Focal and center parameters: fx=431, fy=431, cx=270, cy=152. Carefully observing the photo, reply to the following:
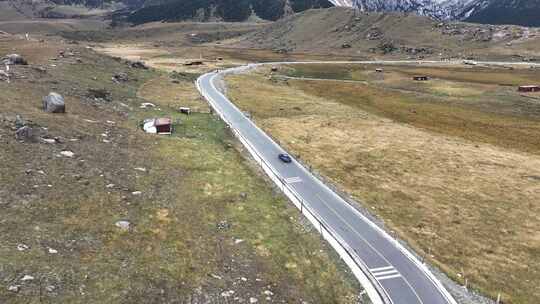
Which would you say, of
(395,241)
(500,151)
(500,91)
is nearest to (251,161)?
(395,241)

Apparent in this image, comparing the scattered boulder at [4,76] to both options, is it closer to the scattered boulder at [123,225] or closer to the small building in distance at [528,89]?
the scattered boulder at [123,225]

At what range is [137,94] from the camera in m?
96.2

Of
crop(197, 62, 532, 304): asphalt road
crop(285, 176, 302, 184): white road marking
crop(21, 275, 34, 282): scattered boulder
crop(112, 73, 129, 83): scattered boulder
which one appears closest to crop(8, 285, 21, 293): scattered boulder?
crop(21, 275, 34, 282): scattered boulder

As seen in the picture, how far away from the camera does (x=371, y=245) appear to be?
4000 centimetres

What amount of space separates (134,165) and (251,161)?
17.1 m

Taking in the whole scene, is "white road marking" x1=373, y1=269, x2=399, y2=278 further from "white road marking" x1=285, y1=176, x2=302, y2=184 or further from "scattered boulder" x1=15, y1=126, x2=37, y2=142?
"scattered boulder" x1=15, y1=126, x2=37, y2=142

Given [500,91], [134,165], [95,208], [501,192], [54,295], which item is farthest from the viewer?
[500,91]

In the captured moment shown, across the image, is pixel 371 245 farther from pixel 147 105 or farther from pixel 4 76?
pixel 4 76

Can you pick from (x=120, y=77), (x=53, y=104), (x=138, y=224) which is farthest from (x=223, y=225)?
(x=120, y=77)

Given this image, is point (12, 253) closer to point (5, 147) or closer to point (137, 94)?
point (5, 147)

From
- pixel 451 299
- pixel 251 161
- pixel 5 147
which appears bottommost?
pixel 451 299

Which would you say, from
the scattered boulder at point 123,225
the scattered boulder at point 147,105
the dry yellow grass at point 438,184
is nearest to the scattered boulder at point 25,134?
the scattered boulder at point 123,225

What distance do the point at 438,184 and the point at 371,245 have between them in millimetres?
22990

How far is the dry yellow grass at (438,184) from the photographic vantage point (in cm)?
3969
